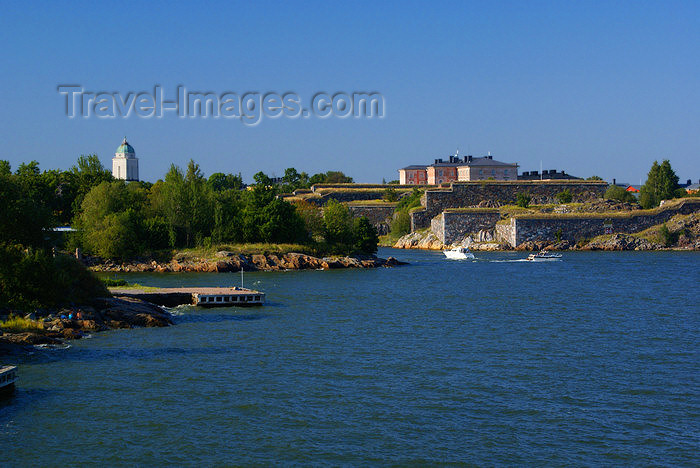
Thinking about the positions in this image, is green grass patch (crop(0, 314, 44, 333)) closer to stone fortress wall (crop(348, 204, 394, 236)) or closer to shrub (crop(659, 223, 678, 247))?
shrub (crop(659, 223, 678, 247))

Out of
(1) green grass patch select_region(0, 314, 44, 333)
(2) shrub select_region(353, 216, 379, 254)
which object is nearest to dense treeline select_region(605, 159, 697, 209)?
(2) shrub select_region(353, 216, 379, 254)

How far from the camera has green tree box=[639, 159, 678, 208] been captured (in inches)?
3536

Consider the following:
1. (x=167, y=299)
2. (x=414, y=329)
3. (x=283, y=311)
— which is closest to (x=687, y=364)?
(x=414, y=329)

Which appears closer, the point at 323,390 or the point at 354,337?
the point at 323,390

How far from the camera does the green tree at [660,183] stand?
89812 mm

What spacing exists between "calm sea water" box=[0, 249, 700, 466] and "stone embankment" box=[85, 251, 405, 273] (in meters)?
22.1

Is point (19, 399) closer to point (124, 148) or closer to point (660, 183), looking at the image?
point (660, 183)

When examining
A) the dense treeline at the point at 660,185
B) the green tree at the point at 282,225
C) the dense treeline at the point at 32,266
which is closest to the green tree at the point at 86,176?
the green tree at the point at 282,225

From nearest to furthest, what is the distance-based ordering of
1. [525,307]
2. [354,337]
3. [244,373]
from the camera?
[244,373] → [354,337] → [525,307]

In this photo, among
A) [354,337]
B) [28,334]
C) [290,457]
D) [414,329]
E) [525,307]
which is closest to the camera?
[290,457]

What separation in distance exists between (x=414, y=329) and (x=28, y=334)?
42.7 feet

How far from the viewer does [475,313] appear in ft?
105

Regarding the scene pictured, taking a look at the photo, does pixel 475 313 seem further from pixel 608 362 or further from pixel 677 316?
pixel 608 362

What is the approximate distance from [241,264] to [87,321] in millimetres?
28004
